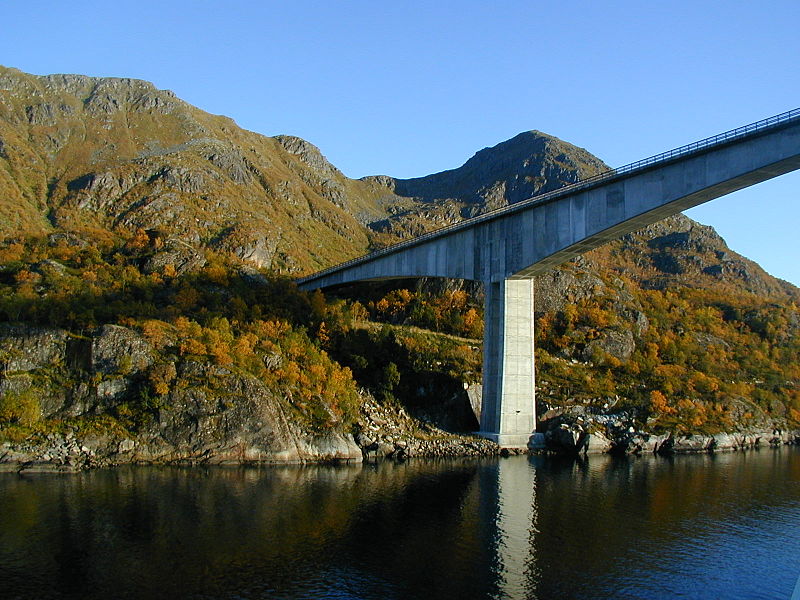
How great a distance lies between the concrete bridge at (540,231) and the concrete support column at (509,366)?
0.31 feet

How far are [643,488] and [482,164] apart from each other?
6274 inches

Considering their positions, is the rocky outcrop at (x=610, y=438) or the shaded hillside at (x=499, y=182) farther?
the shaded hillside at (x=499, y=182)

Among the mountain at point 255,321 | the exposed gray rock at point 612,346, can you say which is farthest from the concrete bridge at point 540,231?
the exposed gray rock at point 612,346

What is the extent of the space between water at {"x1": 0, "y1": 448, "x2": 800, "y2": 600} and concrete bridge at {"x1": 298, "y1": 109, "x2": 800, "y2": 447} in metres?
13.1

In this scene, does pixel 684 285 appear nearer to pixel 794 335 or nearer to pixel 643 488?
pixel 794 335

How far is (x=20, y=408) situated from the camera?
171 feet

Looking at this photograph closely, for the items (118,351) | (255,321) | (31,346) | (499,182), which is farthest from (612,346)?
(499,182)

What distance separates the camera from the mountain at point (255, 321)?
182ft

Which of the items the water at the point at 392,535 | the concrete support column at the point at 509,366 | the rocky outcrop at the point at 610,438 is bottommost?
the water at the point at 392,535

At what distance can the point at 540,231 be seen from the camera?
199 feet

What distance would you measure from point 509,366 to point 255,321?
88.8 ft

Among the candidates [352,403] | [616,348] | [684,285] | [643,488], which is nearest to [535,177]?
[684,285]

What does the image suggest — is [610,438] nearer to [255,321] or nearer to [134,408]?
[255,321]

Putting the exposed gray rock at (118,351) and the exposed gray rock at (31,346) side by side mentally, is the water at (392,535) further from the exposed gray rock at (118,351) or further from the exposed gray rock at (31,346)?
the exposed gray rock at (31,346)
